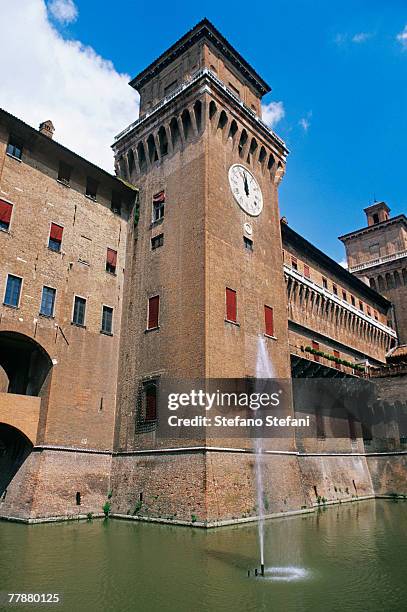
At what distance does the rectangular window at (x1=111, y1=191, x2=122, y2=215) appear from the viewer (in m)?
26.5

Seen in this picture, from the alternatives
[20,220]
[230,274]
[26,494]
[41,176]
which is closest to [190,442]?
[26,494]

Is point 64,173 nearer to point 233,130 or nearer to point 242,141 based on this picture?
point 233,130

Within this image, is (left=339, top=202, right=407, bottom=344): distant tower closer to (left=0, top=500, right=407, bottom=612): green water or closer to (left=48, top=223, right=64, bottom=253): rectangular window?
(left=0, top=500, right=407, bottom=612): green water

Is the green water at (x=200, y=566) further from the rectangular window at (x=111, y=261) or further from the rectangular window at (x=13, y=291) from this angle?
the rectangular window at (x=111, y=261)

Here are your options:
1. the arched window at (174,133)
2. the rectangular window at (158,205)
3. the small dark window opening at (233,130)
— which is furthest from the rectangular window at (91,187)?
the small dark window opening at (233,130)

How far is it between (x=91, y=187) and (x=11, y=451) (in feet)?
47.0

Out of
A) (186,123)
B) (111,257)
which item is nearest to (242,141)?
(186,123)

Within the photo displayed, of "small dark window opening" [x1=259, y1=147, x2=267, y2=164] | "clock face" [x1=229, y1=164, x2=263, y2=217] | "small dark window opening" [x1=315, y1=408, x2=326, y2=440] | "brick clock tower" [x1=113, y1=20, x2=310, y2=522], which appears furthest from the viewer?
"small dark window opening" [x1=315, y1=408, x2=326, y2=440]

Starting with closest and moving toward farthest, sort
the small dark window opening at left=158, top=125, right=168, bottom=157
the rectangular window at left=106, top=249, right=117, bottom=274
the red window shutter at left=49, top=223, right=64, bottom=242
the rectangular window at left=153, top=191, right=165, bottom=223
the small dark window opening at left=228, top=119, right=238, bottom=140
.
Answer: the red window shutter at left=49, top=223, right=64, bottom=242 < the rectangular window at left=106, top=249, right=117, bottom=274 < the rectangular window at left=153, top=191, right=165, bottom=223 < the small dark window opening at left=228, top=119, right=238, bottom=140 < the small dark window opening at left=158, top=125, right=168, bottom=157

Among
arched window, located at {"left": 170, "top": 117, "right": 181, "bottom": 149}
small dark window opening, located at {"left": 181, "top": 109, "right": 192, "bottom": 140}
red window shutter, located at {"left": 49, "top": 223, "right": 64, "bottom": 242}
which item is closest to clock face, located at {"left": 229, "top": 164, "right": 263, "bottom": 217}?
small dark window opening, located at {"left": 181, "top": 109, "right": 192, "bottom": 140}

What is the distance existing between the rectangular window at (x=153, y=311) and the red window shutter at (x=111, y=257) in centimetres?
351

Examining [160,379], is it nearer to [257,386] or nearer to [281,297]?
[257,386]

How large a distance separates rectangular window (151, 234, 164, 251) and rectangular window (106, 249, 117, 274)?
2387 millimetres

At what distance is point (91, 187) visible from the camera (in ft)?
83.2
